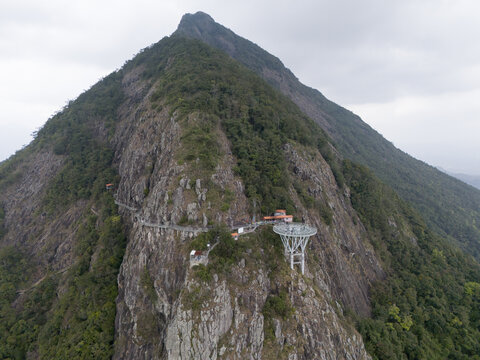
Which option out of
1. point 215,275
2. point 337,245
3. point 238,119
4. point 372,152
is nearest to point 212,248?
point 215,275

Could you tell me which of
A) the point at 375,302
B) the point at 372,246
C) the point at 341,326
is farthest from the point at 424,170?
the point at 341,326

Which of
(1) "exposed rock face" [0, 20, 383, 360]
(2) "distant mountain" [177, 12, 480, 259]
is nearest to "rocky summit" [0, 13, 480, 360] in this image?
(1) "exposed rock face" [0, 20, 383, 360]

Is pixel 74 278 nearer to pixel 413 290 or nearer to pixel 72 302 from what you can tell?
pixel 72 302

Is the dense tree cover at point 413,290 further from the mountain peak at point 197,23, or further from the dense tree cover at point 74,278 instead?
the mountain peak at point 197,23

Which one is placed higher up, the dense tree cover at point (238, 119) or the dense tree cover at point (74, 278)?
the dense tree cover at point (238, 119)

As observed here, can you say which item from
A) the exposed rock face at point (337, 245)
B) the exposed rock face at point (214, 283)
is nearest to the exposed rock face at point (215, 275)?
the exposed rock face at point (214, 283)

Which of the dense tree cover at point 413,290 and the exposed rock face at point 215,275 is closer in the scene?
the exposed rock face at point 215,275
